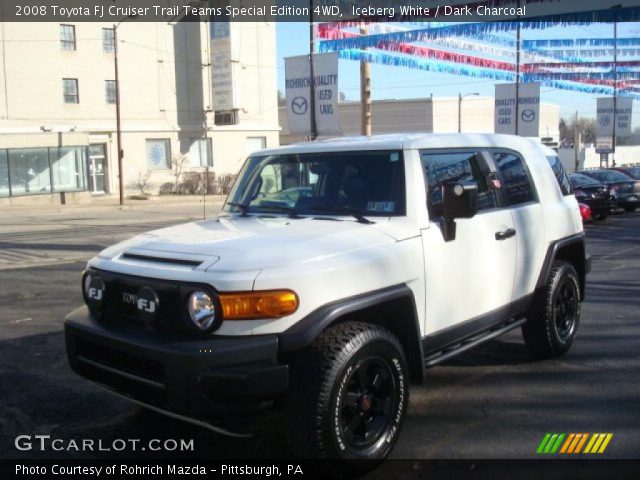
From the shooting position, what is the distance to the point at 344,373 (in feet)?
11.9

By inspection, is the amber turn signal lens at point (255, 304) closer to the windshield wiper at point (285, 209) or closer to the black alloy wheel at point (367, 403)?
the black alloy wheel at point (367, 403)

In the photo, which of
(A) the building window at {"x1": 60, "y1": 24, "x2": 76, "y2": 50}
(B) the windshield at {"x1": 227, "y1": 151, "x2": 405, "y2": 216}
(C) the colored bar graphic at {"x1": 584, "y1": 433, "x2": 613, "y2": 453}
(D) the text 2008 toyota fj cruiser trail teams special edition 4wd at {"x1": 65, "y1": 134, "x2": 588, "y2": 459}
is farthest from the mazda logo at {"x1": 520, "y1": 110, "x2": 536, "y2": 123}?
(A) the building window at {"x1": 60, "y1": 24, "x2": 76, "y2": 50}

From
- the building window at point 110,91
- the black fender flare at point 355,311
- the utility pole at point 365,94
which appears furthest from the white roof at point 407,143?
the building window at point 110,91

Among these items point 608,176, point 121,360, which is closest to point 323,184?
point 121,360

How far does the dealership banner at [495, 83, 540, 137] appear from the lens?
2623 cm

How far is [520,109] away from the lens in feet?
86.9

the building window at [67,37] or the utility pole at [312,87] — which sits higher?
the building window at [67,37]

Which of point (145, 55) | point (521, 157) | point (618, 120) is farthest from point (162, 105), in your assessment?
point (521, 157)

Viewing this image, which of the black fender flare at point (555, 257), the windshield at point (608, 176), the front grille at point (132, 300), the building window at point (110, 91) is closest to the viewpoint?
the front grille at point (132, 300)

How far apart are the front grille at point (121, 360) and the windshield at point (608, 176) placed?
22.8m

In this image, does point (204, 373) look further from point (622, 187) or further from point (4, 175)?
point (4, 175)

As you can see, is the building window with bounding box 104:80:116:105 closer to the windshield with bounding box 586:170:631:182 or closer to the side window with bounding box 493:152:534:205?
the windshield with bounding box 586:170:631:182

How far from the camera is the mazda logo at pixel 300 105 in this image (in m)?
17.8

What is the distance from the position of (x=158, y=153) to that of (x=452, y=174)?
40.8 metres
